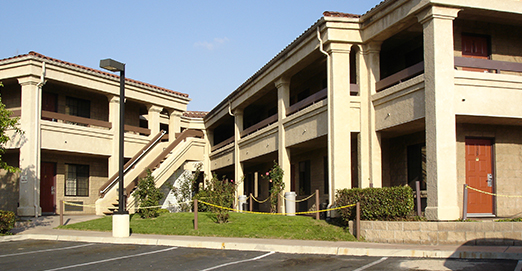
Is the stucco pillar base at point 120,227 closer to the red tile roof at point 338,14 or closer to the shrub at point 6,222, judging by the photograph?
the shrub at point 6,222

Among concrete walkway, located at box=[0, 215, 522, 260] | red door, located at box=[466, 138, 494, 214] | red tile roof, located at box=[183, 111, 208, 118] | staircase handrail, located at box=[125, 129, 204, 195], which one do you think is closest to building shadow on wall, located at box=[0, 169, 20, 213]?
staircase handrail, located at box=[125, 129, 204, 195]

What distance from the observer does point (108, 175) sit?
1119 inches

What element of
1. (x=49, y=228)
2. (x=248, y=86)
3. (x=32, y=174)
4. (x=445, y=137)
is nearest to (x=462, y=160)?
(x=445, y=137)

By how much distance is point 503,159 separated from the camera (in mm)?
→ 16922

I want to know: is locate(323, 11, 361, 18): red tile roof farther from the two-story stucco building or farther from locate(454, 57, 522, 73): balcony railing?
locate(454, 57, 522, 73): balcony railing

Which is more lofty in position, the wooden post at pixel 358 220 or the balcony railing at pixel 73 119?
the balcony railing at pixel 73 119

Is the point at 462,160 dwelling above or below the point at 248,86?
below

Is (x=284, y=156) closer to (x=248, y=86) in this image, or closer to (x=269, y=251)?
(x=248, y=86)

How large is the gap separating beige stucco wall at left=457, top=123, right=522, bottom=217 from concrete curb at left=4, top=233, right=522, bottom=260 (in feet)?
16.4

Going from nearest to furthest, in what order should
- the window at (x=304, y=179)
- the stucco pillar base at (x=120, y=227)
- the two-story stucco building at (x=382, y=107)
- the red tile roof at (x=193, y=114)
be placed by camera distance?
the two-story stucco building at (x=382, y=107), the stucco pillar base at (x=120, y=227), the window at (x=304, y=179), the red tile roof at (x=193, y=114)

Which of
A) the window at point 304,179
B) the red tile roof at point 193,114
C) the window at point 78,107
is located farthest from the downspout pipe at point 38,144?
the red tile roof at point 193,114

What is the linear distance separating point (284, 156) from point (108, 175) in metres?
11.5

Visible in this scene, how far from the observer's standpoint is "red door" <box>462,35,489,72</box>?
1709 centimetres

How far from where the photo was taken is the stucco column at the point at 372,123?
1766 centimetres
